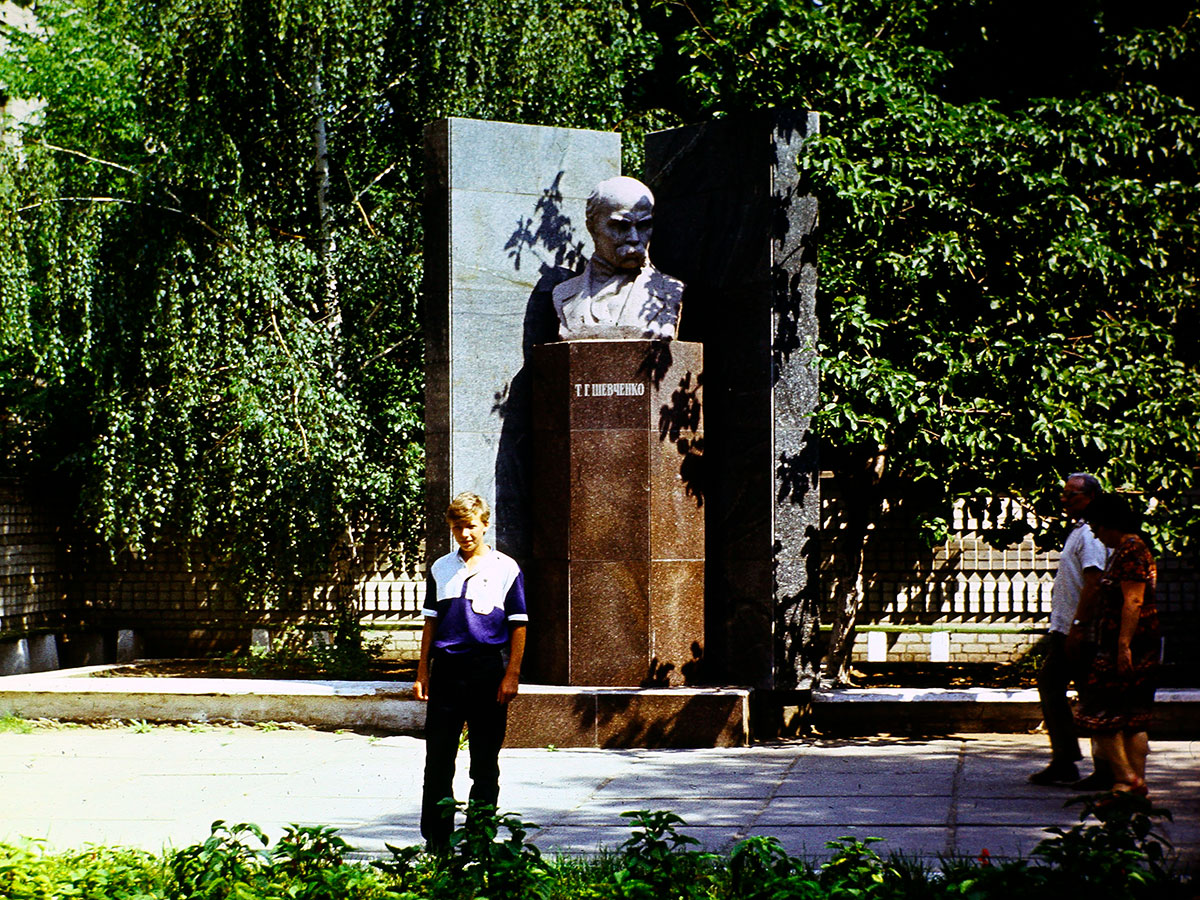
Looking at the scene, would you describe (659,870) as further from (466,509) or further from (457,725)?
(466,509)

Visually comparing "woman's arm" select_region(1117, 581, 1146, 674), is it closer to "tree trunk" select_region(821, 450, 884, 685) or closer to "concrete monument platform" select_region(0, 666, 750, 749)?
"concrete monument platform" select_region(0, 666, 750, 749)

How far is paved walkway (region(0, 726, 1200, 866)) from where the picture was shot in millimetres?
6949

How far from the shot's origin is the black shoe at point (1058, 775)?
823 cm

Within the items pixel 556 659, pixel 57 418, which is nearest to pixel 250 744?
pixel 556 659

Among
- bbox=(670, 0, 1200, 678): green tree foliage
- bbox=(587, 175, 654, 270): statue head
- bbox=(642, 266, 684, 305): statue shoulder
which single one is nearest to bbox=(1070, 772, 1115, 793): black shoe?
bbox=(670, 0, 1200, 678): green tree foliage

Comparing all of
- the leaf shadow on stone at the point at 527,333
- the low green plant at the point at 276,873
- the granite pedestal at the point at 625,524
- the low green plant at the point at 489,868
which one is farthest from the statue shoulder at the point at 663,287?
the low green plant at the point at 276,873

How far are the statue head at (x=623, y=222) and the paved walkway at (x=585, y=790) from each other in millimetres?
3713

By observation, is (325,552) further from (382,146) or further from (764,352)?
(764,352)

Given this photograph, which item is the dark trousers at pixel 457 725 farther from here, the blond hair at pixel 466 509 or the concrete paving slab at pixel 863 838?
the concrete paving slab at pixel 863 838

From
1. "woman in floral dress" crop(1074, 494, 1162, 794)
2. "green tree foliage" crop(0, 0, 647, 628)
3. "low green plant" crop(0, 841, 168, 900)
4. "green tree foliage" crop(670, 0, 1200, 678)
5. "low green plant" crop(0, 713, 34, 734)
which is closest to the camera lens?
"low green plant" crop(0, 841, 168, 900)

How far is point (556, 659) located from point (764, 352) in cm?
280

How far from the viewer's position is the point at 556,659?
10250 mm

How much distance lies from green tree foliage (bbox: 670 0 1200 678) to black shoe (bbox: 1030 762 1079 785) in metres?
2.89

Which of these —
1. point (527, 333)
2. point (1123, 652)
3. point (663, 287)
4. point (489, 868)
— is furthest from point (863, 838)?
point (527, 333)
